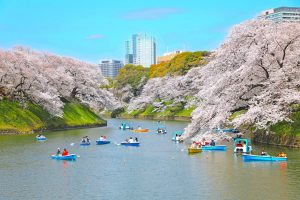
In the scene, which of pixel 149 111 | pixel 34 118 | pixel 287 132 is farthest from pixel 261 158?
pixel 149 111

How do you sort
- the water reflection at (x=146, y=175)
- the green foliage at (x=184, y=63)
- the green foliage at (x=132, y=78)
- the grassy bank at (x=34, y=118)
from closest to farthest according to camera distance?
the water reflection at (x=146, y=175)
the grassy bank at (x=34, y=118)
the green foliage at (x=184, y=63)
the green foliage at (x=132, y=78)

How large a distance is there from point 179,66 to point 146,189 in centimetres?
11276

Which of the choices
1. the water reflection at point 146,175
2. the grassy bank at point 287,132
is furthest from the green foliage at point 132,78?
the water reflection at point 146,175

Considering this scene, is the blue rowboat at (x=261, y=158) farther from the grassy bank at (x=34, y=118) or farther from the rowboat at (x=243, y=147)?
the grassy bank at (x=34, y=118)

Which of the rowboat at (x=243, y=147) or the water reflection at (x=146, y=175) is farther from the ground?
the rowboat at (x=243, y=147)

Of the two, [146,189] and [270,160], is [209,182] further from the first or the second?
[270,160]

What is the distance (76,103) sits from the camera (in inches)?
4107

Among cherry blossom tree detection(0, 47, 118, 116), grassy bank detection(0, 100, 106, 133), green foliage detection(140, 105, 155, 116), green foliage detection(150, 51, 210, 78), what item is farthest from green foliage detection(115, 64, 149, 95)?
grassy bank detection(0, 100, 106, 133)

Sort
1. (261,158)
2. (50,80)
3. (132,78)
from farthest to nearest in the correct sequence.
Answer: (132,78), (50,80), (261,158)

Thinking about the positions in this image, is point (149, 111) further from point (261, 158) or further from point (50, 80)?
point (261, 158)

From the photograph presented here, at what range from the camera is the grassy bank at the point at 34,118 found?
73.1 m

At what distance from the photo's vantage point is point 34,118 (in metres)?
79.9

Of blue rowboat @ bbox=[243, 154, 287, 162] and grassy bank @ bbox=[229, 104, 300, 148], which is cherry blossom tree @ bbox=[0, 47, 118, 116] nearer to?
grassy bank @ bbox=[229, 104, 300, 148]

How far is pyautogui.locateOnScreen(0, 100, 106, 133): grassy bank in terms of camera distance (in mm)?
73125
